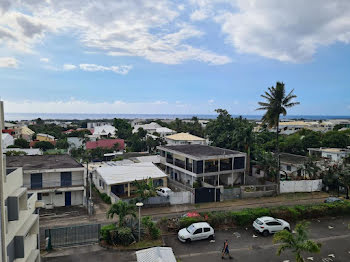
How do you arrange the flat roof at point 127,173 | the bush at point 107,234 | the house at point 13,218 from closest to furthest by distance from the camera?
the house at point 13,218 < the bush at point 107,234 < the flat roof at point 127,173

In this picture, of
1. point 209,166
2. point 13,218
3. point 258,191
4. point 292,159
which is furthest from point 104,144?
point 13,218

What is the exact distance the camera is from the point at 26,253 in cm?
1321

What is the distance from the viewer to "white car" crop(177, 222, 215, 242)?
19219 millimetres

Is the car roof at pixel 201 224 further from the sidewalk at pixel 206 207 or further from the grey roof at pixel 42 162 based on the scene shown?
the grey roof at pixel 42 162

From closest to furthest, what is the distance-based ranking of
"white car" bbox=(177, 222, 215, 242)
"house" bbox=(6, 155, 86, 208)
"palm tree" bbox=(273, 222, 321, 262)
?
1. "palm tree" bbox=(273, 222, 321, 262)
2. "white car" bbox=(177, 222, 215, 242)
3. "house" bbox=(6, 155, 86, 208)

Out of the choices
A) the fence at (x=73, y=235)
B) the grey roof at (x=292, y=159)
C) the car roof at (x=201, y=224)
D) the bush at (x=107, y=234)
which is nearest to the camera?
the fence at (x=73, y=235)

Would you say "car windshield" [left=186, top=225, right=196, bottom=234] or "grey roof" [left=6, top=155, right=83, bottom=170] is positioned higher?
"grey roof" [left=6, top=155, right=83, bottom=170]

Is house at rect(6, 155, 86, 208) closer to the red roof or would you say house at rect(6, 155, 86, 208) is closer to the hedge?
the hedge

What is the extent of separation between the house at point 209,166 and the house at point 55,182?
495 inches

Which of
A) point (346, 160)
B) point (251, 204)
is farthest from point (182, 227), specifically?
point (346, 160)

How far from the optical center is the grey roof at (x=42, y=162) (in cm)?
2750

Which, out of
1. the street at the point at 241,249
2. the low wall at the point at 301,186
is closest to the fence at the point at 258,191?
the low wall at the point at 301,186

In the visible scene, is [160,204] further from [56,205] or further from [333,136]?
[333,136]

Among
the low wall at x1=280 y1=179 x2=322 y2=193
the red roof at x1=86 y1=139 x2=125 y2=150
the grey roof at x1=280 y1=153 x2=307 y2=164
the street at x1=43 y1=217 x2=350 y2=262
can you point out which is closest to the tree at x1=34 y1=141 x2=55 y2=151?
the red roof at x1=86 y1=139 x2=125 y2=150
